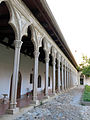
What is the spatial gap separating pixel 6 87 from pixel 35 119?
513 centimetres

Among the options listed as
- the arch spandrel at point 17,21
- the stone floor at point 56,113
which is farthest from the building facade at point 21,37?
the stone floor at point 56,113

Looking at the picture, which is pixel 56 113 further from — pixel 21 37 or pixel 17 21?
pixel 17 21

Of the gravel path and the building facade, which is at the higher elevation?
the building facade

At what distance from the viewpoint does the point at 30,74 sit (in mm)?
13703

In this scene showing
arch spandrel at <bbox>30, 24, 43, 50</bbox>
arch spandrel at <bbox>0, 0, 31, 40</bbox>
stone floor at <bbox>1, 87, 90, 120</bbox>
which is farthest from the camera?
arch spandrel at <bbox>30, 24, 43, 50</bbox>

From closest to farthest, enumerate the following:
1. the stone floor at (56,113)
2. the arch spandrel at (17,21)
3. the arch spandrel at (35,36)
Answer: the arch spandrel at (17,21), the stone floor at (56,113), the arch spandrel at (35,36)

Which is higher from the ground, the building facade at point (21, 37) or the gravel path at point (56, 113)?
the building facade at point (21, 37)

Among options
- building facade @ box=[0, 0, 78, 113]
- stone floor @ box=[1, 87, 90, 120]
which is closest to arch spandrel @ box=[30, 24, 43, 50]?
building facade @ box=[0, 0, 78, 113]

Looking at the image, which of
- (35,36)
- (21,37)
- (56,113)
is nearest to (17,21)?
(21,37)

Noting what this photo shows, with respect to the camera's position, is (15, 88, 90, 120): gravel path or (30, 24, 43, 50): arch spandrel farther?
(30, 24, 43, 50): arch spandrel

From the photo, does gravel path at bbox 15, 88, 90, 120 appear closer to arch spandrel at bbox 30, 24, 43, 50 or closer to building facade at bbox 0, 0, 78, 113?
building facade at bbox 0, 0, 78, 113

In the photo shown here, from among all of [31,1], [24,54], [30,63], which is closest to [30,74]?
[30,63]

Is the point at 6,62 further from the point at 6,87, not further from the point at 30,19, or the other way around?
the point at 30,19

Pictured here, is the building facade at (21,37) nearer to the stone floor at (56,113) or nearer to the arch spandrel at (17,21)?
the arch spandrel at (17,21)
